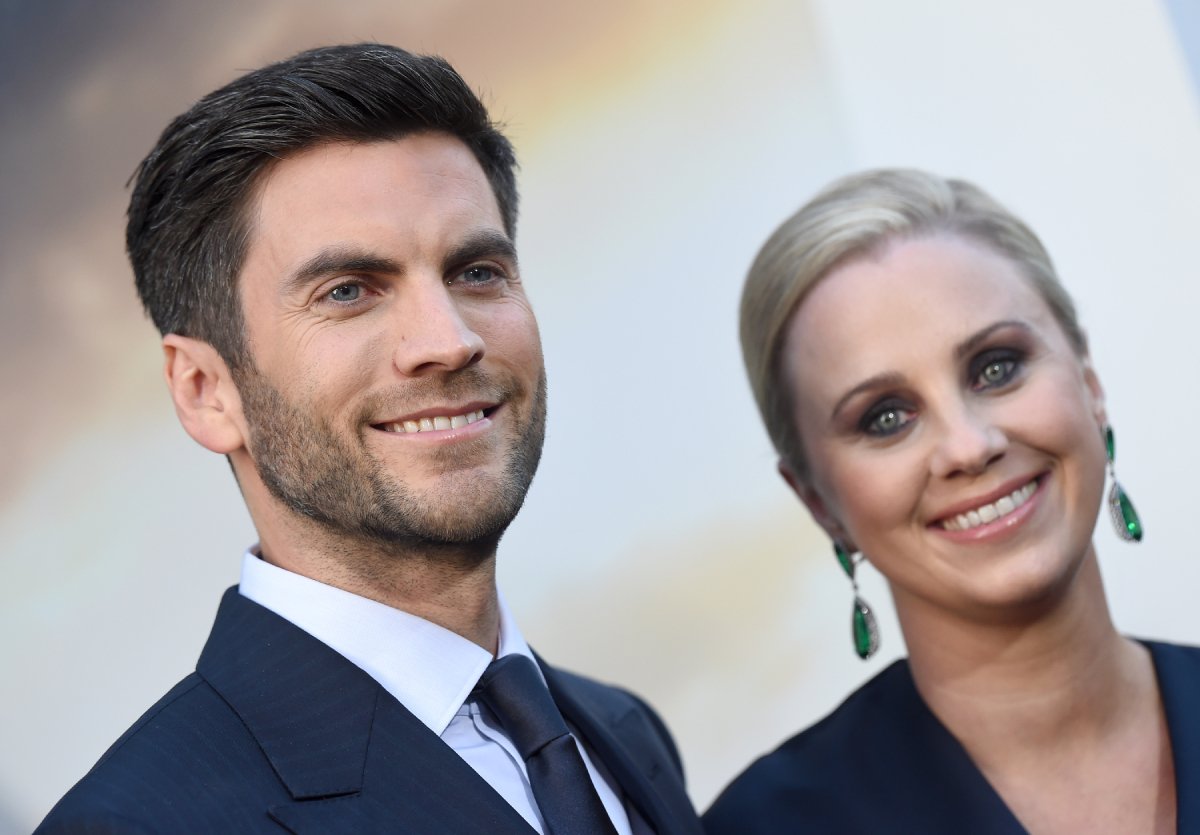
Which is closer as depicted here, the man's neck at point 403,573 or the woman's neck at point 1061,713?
the man's neck at point 403,573

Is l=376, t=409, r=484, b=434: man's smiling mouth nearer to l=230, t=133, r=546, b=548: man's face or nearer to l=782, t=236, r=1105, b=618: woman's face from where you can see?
l=230, t=133, r=546, b=548: man's face

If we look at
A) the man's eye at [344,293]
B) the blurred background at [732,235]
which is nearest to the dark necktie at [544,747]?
the man's eye at [344,293]

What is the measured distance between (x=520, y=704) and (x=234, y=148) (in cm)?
93

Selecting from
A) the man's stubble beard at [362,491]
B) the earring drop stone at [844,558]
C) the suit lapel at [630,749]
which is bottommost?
the suit lapel at [630,749]

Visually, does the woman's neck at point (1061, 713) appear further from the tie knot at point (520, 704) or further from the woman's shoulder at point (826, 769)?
the tie knot at point (520, 704)

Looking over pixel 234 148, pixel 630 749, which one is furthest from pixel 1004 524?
pixel 234 148

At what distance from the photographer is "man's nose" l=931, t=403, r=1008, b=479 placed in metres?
2.43

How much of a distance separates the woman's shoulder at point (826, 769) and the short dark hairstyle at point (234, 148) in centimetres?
124

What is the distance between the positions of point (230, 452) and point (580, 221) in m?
1.76

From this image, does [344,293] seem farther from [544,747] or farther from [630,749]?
[630,749]

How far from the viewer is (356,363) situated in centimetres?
203

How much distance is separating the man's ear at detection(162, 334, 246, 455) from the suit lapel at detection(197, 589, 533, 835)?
0.31 m

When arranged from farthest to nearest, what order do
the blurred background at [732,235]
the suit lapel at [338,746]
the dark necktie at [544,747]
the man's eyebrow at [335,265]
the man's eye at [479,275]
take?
1. the blurred background at [732,235]
2. the man's eye at [479,275]
3. the man's eyebrow at [335,265]
4. the dark necktie at [544,747]
5. the suit lapel at [338,746]

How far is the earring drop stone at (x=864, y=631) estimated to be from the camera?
278cm
